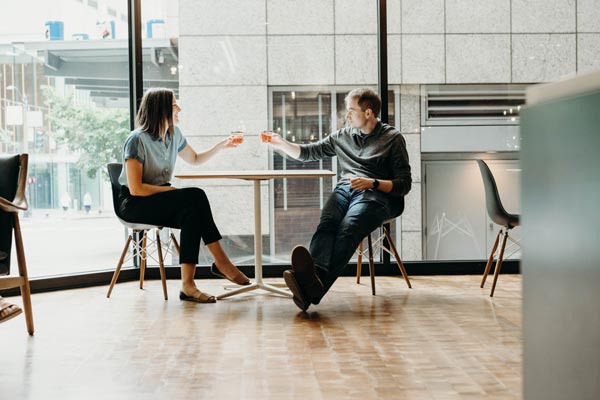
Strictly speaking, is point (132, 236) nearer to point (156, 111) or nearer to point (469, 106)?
point (156, 111)

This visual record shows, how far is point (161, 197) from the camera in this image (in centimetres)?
418

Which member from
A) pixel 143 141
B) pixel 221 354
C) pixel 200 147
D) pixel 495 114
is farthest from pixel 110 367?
pixel 495 114

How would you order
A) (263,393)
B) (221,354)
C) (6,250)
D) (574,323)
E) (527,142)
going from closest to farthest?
(574,323)
(527,142)
(263,393)
(221,354)
(6,250)

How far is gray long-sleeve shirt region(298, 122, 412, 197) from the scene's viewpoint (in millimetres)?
4258

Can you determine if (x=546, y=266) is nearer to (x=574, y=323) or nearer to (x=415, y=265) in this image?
(x=574, y=323)

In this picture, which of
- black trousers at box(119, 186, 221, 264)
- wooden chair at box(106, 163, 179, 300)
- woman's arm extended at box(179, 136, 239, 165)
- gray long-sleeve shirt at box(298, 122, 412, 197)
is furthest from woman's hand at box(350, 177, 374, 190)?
wooden chair at box(106, 163, 179, 300)

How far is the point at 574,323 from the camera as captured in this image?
1062mm

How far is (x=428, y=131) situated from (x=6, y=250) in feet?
9.98

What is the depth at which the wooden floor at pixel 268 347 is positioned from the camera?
7.85 ft

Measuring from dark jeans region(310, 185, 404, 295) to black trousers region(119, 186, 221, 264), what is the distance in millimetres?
725

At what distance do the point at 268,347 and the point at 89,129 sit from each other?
2591mm

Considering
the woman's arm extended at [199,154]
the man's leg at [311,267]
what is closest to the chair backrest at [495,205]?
the man's leg at [311,267]

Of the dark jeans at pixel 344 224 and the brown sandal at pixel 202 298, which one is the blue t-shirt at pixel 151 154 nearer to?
the brown sandal at pixel 202 298

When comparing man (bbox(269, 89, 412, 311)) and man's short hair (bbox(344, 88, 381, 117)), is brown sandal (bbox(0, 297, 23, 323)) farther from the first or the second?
man's short hair (bbox(344, 88, 381, 117))
